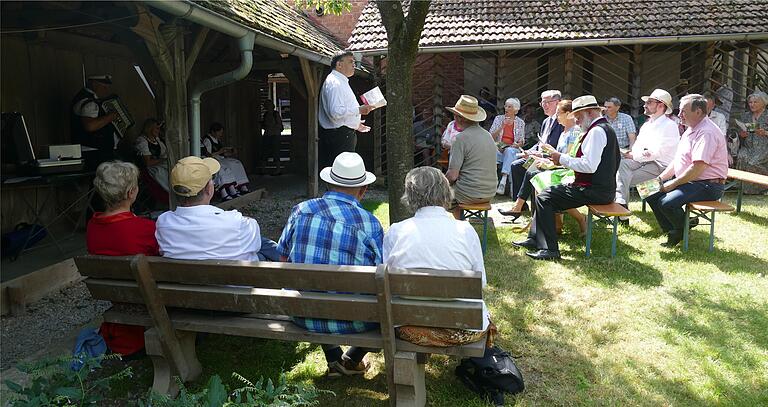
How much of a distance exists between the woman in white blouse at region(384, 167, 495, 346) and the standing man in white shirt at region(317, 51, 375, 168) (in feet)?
10.3

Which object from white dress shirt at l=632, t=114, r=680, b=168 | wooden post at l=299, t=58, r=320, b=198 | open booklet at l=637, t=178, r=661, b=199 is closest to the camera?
open booklet at l=637, t=178, r=661, b=199

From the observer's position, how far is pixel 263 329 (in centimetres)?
290

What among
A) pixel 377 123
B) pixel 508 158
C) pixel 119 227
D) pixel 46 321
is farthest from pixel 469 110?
pixel 377 123

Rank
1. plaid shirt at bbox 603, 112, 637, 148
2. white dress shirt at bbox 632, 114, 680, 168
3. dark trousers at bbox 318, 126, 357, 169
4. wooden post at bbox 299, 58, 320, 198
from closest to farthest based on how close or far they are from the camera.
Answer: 1. dark trousers at bbox 318, 126, 357, 169
2. white dress shirt at bbox 632, 114, 680, 168
3. plaid shirt at bbox 603, 112, 637, 148
4. wooden post at bbox 299, 58, 320, 198

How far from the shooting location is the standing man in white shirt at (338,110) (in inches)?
234

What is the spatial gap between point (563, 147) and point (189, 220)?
4254 millimetres

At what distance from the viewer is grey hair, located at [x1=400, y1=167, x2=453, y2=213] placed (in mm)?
2957

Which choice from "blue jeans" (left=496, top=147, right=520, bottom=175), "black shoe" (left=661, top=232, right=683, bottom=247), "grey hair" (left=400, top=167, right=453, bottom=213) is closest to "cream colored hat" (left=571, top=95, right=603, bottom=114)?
"black shoe" (left=661, top=232, right=683, bottom=247)

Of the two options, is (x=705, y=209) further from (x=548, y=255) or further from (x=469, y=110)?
(x=469, y=110)

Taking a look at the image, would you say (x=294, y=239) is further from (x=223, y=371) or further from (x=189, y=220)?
(x=223, y=371)

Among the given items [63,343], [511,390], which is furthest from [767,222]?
[63,343]

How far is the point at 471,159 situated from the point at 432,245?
9.06 feet

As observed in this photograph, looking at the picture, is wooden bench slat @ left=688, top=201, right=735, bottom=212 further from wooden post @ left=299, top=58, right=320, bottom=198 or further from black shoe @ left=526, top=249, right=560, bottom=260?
wooden post @ left=299, top=58, right=320, bottom=198

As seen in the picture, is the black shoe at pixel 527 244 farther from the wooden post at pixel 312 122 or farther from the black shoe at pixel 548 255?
the wooden post at pixel 312 122
